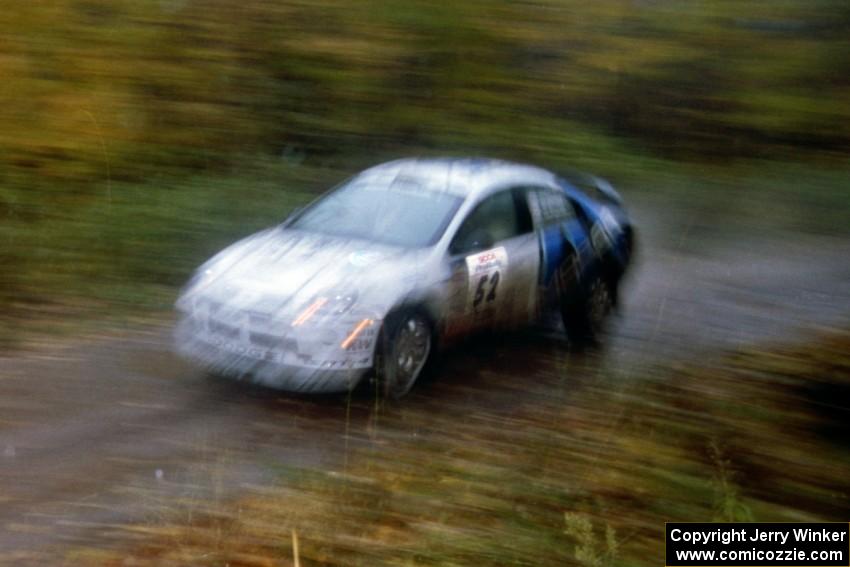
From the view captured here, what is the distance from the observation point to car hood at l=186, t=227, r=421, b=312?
7.04m

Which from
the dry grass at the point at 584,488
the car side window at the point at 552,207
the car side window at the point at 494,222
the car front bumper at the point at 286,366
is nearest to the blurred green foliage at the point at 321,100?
the car side window at the point at 552,207

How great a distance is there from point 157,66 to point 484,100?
3.69 meters

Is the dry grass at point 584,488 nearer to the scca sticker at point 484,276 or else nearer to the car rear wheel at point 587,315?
the scca sticker at point 484,276

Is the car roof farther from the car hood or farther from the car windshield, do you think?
the car hood

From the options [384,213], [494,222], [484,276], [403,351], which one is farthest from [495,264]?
[403,351]

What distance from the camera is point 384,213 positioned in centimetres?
795

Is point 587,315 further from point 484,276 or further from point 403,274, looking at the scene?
point 403,274

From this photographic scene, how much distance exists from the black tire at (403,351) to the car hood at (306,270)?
0.19 meters

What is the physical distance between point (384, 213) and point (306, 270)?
955 mm

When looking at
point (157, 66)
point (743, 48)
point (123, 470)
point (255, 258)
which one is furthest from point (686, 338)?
point (157, 66)

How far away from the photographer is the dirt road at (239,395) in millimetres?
5875

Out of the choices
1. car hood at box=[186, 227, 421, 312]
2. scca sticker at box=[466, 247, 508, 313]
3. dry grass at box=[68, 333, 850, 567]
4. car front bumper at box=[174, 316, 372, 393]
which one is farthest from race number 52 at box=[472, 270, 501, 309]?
dry grass at box=[68, 333, 850, 567]

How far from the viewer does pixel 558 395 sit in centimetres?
738

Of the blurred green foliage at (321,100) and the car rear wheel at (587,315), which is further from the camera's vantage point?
the car rear wheel at (587,315)
